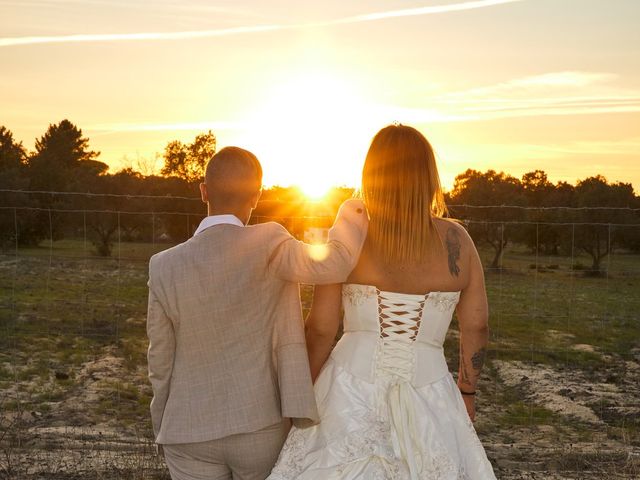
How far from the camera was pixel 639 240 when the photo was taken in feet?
72.7

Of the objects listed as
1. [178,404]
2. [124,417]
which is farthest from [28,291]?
[178,404]

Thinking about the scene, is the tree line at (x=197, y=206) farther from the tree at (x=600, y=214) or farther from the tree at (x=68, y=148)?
the tree at (x=68, y=148)

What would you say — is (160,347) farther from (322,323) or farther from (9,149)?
(9,149)

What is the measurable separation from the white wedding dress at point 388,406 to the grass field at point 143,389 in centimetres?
249

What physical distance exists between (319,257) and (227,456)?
74 centimetres

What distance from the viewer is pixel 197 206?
653 inches

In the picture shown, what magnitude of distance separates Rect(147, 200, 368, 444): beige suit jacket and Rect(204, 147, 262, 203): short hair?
106mm

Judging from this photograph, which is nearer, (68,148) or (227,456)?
(227,456)

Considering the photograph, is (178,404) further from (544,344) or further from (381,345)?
(544,344)

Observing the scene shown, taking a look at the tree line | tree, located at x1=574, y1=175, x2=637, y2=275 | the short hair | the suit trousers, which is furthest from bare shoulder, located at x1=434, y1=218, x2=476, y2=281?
tree, located at x1=574, y1=175, x2=637, y2=275

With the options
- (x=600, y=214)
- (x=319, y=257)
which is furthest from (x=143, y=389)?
(x=600, y=214)

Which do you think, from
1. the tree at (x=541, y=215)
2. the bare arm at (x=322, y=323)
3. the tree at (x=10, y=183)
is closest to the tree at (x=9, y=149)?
the tree at (x=10, y=183)

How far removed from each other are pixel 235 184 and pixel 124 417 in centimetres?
512

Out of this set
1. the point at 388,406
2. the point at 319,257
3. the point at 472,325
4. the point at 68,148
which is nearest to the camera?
the point at 319,257
